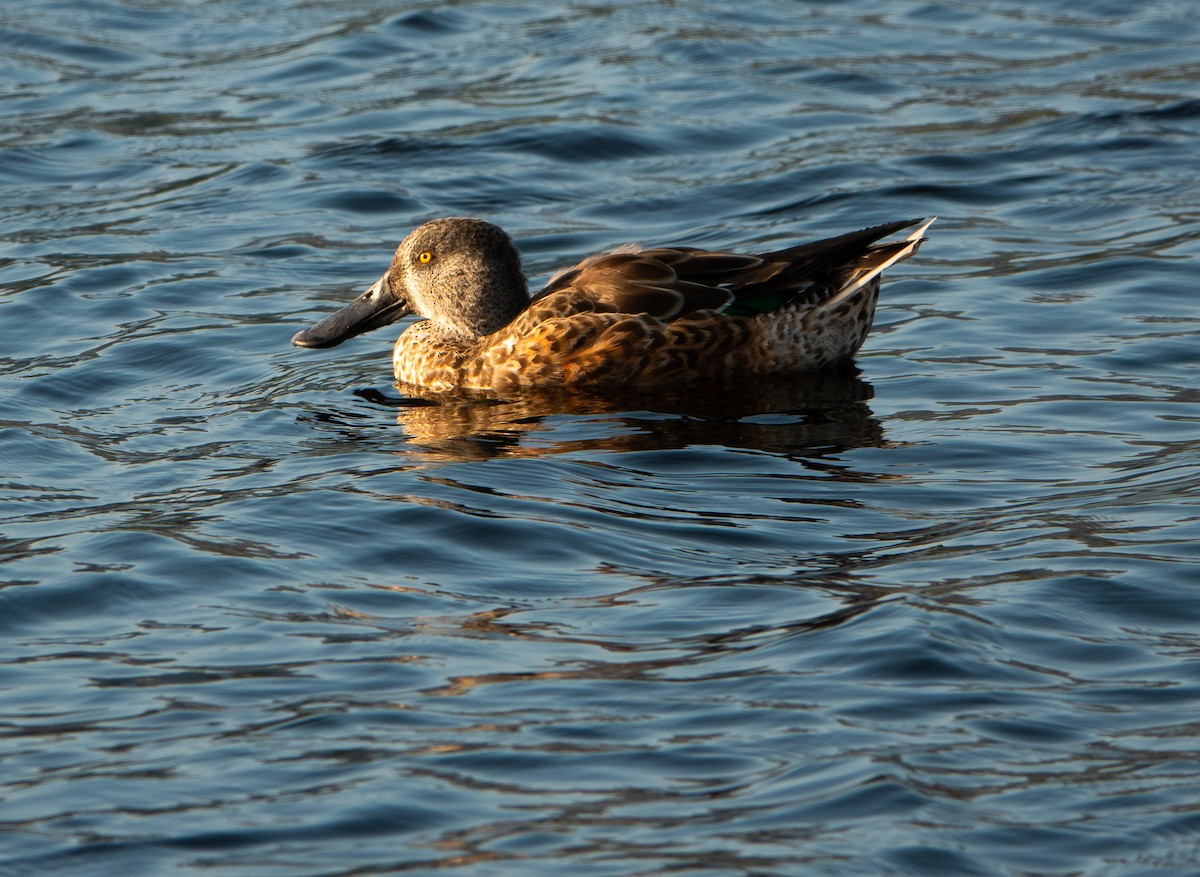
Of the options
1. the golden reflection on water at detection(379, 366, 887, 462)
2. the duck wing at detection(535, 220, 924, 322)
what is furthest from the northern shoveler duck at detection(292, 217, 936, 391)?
the golden reflection on water at detection(379, 366, 887, 462)

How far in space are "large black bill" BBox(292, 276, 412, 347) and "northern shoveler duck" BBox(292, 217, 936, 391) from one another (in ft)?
1.71

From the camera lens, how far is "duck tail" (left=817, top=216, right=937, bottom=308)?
382 inches

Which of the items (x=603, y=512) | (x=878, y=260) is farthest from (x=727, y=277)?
(x=603, y=512)

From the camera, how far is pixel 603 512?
306 inches

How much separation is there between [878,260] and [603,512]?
2.77 metres

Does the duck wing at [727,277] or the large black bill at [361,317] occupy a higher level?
the duck wing at [727,277]

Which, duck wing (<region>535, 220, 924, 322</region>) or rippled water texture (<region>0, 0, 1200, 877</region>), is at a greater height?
duck wing (<region>535, 220, 924, 322</region>)

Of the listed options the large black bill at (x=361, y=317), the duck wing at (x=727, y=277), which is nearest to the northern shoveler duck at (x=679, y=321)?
the duck wing at (x=727, y=277)

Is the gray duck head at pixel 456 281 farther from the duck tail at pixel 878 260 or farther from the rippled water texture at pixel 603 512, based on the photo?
the duck tail at pixel 878 260

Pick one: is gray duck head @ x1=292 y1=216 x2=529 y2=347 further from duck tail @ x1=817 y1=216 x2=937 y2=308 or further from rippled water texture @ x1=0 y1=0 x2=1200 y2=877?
duck tail @ x1=817 y1=216 x2=937 y2=308

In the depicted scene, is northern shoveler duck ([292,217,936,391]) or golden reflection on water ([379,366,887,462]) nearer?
golden reflection on water ([379,366,887,462])

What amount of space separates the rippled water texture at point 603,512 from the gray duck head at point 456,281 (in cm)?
36

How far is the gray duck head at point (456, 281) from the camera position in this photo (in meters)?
10.3

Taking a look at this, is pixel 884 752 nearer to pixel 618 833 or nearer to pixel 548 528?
pixel 618 833
